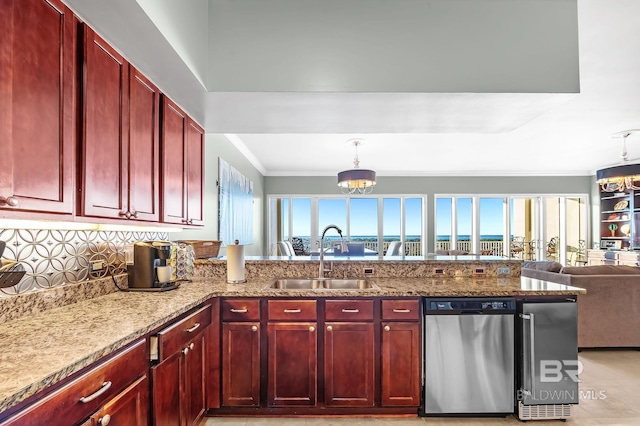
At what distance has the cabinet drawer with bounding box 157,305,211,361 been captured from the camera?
168 centimetres

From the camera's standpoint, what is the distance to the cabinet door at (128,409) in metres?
1.27

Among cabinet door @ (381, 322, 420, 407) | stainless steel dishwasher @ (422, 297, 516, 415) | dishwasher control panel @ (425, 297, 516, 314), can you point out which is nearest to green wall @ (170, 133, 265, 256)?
cabinet door @ (381, 322, 420, 407)

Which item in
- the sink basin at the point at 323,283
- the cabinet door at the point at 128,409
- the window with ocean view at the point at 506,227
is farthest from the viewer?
the window with ocean view at the point at 506,227

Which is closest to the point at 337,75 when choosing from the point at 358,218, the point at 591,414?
the point at 591,414

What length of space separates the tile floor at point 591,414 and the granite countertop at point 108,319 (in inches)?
33.8

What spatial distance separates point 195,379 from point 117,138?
1.44 m

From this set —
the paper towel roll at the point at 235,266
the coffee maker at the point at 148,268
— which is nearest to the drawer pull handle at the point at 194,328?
the coffee maker at the point at 148,268

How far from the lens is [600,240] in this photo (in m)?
8.69

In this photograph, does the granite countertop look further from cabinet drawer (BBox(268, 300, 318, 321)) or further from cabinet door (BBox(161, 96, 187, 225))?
cabinet door (BBox(161, 96, 187, 225))

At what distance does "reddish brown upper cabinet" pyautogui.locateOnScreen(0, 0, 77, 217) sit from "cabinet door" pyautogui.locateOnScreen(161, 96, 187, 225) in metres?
0.78

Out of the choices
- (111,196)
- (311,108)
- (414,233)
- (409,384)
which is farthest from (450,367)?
(414,233)

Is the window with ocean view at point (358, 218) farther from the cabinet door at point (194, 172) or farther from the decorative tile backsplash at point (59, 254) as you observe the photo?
the decorative tile backsplash at point (59, 254)

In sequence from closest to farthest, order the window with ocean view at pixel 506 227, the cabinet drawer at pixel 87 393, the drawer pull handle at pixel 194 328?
the cabinet drawer at pixel 87 393, the drawer pull handle at pixel 194 328, the window with ocean view at pixel 506 227

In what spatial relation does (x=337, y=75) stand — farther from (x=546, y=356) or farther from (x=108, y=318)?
(x=546, y=356)
